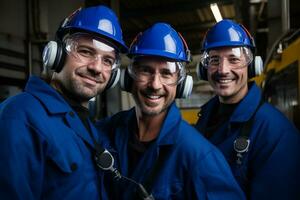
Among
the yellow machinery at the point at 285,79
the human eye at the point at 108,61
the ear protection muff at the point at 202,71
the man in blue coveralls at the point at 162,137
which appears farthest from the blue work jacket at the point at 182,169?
the yellow machinery at the point at 285,79

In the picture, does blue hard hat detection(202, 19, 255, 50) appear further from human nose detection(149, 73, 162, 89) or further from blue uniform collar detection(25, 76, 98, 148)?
blue uniform collar detection(25, 76, 98, 148)

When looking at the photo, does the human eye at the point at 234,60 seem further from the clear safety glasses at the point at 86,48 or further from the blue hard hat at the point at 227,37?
the clear safety glasses at the point at 86,48

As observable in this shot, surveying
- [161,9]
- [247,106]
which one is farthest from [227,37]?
[161,9]

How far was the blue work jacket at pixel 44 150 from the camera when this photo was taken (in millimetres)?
1431

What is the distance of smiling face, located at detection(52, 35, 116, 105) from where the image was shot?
6.06 feet

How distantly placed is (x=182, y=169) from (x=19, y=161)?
724 mm

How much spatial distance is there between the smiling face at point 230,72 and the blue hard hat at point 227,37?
0.04 metres

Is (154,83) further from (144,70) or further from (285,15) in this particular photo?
(285,15)

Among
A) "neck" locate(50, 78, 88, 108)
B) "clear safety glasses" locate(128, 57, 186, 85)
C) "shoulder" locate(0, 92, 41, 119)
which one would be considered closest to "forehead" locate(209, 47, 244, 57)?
"clear safety glasses" locate(128, 57, 186, 85)

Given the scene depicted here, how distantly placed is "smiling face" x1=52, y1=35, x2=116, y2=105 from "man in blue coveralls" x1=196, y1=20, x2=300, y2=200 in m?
0.83

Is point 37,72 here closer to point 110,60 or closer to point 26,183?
point 110,60

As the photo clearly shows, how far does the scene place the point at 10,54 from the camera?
4.71 metres

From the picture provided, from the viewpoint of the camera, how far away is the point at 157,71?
192 centimetres

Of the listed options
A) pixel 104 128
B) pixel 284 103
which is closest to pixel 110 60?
pixel 104 128
